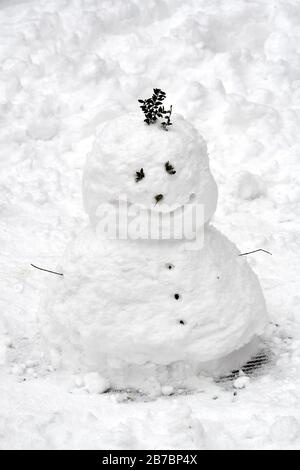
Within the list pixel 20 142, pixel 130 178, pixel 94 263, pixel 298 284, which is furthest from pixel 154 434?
pixel 20 142

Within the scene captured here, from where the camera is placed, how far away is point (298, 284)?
539 centimetres

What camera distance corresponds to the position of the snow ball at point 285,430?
3.68m

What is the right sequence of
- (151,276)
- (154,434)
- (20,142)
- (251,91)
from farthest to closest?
(251,91), (20,142), (151,276), (154,434)

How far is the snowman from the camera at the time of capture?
3988 mm

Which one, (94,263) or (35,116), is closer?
(94,263)

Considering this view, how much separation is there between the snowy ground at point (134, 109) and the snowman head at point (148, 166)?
127cm

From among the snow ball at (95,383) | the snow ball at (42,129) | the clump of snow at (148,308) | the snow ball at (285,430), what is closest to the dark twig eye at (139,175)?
the clump of snow at (148,308)

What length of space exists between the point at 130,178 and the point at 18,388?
5.14 ft

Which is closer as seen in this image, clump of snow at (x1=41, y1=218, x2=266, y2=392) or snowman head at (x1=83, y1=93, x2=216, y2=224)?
snowman head at (x1=83, y1=93, x2=216, y2=224)

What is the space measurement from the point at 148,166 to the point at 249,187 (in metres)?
2.67

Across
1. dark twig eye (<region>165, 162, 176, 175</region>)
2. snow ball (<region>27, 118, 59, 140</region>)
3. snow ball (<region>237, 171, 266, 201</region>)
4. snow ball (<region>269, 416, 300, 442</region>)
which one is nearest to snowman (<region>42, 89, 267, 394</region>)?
dark twig eye (<region>165, 162, 176, 175</region>)

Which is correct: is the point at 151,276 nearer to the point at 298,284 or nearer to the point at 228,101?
the point at 298,284

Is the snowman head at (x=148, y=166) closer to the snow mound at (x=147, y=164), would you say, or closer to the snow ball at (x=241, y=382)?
the snow mound at (x=147, y=164)

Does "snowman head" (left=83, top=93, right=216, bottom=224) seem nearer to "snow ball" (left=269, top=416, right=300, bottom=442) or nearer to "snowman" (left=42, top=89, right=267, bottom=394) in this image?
"snowman" (left=42, top=89, right=267, bottom=394)
